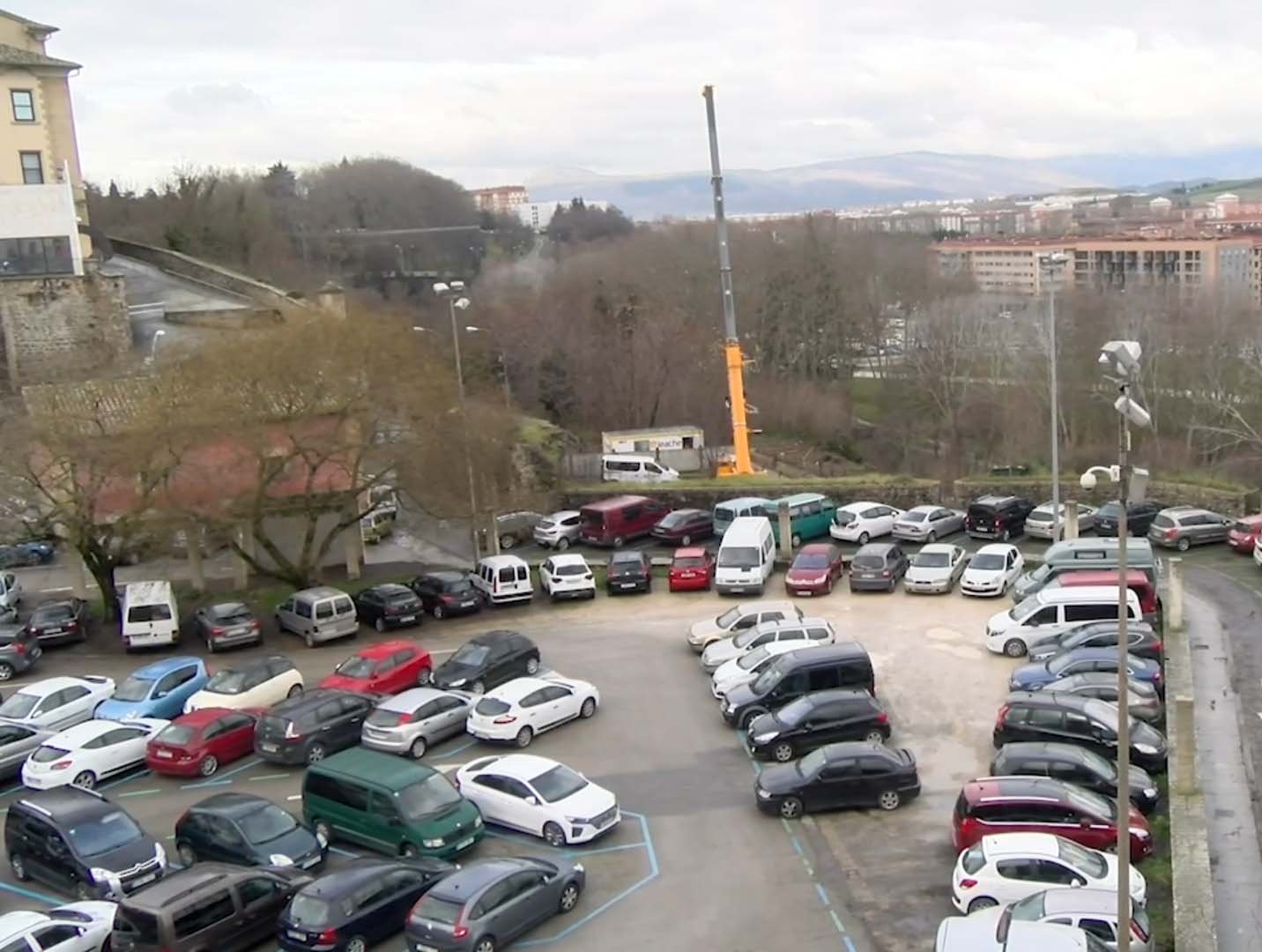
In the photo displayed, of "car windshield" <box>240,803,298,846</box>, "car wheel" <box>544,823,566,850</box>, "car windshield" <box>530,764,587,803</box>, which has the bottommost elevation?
"car wheel" <box>544,823,566,850</box>

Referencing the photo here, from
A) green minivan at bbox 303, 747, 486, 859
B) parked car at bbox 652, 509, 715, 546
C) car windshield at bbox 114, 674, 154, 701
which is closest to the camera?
green minivan at bbox 303, 747, 486, 859

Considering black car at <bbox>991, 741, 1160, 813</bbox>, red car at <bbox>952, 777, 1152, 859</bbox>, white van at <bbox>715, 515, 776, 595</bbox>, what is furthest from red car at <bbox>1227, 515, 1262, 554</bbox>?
red car at <bbox>952, 777, 1152, 859</bbox>

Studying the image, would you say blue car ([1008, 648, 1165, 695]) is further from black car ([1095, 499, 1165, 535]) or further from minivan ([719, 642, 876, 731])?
black car ([1095, 499, 1165, 535])

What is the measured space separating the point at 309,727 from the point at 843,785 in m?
8.48

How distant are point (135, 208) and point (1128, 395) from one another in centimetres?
7137

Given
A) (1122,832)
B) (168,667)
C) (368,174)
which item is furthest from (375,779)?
(368,174)

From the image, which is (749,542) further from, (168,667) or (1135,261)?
(1135,261)

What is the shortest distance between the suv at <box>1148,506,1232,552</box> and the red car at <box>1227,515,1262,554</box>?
49 centimetres

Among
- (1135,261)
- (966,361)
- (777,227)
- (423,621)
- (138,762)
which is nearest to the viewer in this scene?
→ (138,762)

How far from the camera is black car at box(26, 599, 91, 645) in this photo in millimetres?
28188

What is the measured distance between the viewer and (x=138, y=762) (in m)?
20.4

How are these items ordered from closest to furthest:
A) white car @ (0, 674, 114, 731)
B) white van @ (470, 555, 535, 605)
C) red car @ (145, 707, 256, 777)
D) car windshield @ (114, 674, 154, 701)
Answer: red car @ (145, 707, 256, 777) → white car @ (0, 674, 114, 731) → car windshield @ (114, 674, 154, 701) → white van @ (470, 555, 535, 605)

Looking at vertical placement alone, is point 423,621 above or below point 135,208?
below

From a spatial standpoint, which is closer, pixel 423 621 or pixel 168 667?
pixel 168 667
